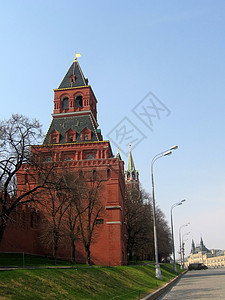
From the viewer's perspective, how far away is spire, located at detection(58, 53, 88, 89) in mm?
45594

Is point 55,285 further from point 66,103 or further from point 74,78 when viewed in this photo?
point 74,78

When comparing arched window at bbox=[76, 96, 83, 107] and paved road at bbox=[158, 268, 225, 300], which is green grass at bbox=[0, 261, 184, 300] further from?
arched window at bbox=[76, 96, 83, 107]

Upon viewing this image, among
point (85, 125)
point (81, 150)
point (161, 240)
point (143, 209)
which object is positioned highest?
point (85, 125)

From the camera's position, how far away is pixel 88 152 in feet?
131

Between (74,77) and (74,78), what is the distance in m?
0.16

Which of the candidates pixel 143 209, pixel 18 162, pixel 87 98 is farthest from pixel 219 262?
pixel 18 162

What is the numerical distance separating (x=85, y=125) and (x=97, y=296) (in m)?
30.6

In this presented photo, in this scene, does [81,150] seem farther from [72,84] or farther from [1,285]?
[1,285]

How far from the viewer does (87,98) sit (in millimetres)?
44000

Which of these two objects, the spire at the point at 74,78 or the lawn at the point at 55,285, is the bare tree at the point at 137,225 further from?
the lawn at the point at 55,285

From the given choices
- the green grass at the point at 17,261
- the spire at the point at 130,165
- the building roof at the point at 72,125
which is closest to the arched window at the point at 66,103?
the building roof at the point at 72,125

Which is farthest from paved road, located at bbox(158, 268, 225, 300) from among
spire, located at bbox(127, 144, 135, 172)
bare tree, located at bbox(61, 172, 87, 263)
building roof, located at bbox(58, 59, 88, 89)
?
spire, located at bbox(127, 144, 135, 172)

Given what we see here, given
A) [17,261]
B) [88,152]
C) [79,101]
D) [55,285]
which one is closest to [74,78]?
[79,101]

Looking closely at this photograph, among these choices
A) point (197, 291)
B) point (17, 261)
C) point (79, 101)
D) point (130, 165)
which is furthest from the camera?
point (130, 165)
